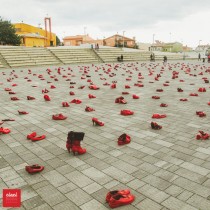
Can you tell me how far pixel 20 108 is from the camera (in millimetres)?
7828

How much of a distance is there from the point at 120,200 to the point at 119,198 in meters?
0.05

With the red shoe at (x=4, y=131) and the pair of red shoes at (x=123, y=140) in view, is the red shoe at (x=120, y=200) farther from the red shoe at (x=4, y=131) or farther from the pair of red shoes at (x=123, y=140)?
the red shoe at (x=4, y=131)

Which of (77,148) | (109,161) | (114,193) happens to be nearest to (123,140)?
(109,161)

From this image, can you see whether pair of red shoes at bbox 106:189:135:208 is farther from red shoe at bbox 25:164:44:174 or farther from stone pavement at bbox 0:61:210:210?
red shoe at bbox 25:164:44:174

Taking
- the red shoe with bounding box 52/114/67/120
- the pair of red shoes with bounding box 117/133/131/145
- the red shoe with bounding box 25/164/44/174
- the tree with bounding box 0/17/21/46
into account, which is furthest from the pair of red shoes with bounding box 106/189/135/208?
the tree with bounding box 0/17/21/46

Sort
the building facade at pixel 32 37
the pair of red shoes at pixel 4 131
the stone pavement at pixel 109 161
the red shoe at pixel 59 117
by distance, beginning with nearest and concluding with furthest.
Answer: the stone pavement at pixel 109 161, the pair of red shoes at pixel 4 131, the red shoe at pixel 59 117, the building facade at pixel 32 37

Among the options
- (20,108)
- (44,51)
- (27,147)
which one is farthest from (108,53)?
(27,147)

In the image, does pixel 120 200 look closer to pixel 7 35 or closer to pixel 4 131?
pixel 4 131

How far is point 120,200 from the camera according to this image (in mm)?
2998

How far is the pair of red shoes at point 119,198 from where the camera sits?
2.97 metres

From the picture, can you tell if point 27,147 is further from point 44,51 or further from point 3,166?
point 44,51

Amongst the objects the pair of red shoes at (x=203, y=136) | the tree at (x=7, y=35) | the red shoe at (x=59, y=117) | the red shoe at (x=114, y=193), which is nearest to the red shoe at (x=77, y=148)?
the red shoe at (x=114, y=193)

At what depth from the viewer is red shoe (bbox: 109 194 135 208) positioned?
296cm

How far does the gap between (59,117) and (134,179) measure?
3390 mm
